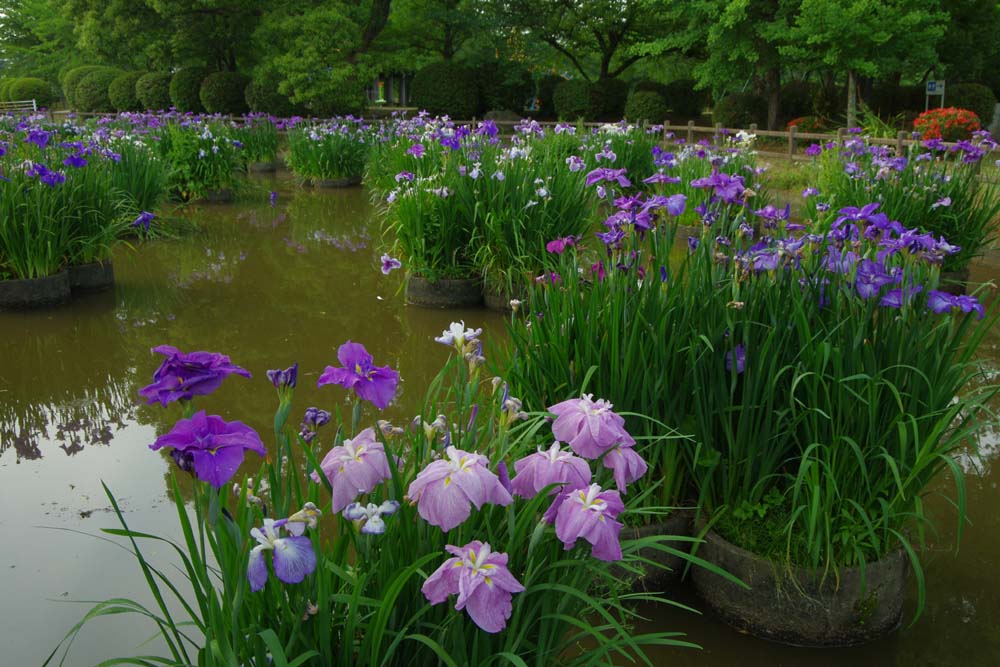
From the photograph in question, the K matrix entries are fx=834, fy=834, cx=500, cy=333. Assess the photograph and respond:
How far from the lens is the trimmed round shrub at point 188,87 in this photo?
24375 mm

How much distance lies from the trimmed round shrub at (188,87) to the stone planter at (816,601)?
2494 centimetres

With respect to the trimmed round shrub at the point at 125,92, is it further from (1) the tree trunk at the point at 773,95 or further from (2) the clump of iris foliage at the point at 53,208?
(2) the clump of iris foliage at the point at 53,208

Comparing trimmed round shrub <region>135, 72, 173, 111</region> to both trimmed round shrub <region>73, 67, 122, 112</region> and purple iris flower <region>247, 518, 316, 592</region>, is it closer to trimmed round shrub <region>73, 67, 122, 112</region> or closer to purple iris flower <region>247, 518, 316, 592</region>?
trimmed round shrub <region>73, 67, 122, 112</region>

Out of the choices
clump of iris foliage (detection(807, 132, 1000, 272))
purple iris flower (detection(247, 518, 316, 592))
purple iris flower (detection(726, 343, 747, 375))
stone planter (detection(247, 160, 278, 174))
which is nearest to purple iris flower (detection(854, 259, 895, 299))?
purple iris flower (detection(726, 343, 747, 375))

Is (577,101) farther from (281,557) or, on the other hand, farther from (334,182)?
(281,557)

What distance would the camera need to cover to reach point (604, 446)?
142 centimetres

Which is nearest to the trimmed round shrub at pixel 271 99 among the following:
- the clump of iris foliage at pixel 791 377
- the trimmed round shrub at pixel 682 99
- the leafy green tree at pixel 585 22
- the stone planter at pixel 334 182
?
the leafy green tree at pixel 585 22

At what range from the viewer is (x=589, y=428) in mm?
1402

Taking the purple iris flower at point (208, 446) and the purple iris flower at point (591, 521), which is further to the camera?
the purple iris flower at point (591, 521)

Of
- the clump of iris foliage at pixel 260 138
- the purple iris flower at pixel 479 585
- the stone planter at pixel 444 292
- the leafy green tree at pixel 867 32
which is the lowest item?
the stone planter at pixel 444 292

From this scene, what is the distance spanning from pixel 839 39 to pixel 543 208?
1377cm

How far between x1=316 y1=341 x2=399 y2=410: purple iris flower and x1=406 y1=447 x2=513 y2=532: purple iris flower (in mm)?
208

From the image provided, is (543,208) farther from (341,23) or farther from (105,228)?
(341,23)

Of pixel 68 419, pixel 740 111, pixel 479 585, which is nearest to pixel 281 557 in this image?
pixel 479 585
